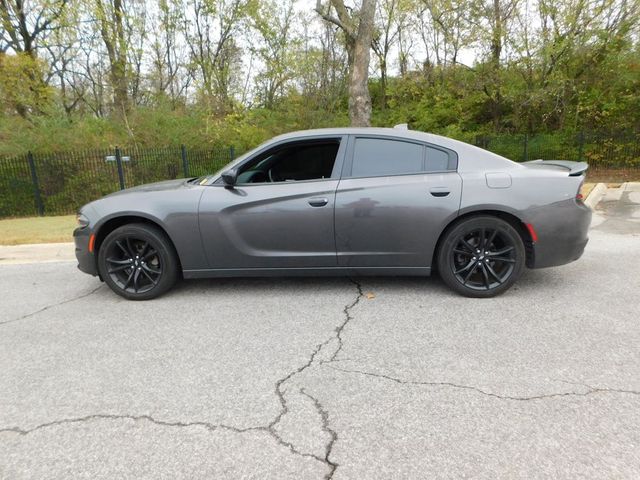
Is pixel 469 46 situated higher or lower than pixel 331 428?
higher

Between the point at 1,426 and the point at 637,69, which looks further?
the point at 637,69

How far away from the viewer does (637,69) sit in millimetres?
14234

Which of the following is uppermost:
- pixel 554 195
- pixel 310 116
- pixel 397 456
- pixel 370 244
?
pixel 310 116

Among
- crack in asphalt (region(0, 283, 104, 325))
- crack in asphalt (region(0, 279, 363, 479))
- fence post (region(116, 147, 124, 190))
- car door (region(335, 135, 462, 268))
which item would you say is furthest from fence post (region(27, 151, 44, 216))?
crack in asphalt (region(0, 279, 363, 479))

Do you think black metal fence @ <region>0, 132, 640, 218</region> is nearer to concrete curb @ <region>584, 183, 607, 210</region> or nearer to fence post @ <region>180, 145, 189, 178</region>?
fence post @ <region>180, 145, 189, 178</region>

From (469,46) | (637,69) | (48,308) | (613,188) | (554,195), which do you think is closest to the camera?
(554,195)

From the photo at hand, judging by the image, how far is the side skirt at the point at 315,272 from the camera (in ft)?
13.7

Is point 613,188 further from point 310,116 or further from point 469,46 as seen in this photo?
point 310,116

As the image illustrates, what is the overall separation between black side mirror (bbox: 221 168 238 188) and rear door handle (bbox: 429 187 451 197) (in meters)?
1.87

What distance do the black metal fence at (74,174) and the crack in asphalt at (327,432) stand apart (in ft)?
35.6

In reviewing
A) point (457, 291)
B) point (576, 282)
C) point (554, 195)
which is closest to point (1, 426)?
point (457, 291)

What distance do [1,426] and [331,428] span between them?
188cm

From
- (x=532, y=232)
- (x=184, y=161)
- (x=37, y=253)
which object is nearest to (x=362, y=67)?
(x=184, y=161)

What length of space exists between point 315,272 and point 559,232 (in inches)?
91.9
